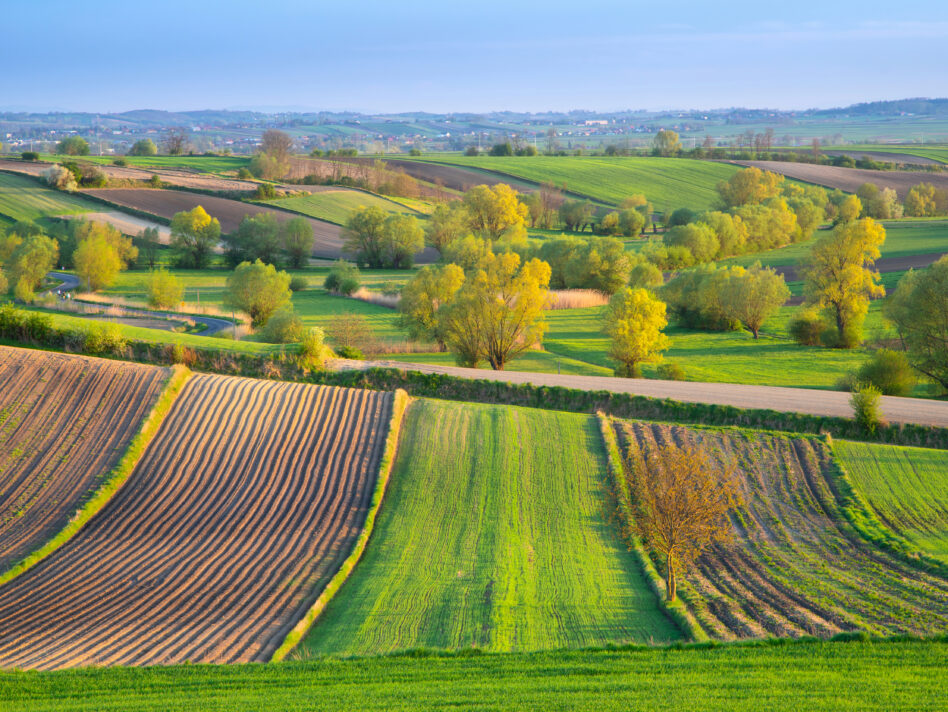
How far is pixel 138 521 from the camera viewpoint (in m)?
25.4

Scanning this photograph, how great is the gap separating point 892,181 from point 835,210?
21872 millimetres

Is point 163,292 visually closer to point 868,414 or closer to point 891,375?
point 891,375

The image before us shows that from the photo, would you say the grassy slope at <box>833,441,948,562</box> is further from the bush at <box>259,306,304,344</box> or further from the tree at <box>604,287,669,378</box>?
the bush at <box>259,306,304,344</box>

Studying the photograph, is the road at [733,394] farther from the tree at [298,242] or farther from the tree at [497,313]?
the tree at [298,242]

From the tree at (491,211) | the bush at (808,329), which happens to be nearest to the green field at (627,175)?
the tree at (491,211)

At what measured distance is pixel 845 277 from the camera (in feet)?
186

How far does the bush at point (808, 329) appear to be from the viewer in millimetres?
57312

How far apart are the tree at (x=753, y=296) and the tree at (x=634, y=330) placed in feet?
45.3

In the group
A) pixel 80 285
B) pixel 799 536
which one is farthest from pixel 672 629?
pixel 80 285

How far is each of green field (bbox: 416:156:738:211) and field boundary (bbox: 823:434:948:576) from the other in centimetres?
9780

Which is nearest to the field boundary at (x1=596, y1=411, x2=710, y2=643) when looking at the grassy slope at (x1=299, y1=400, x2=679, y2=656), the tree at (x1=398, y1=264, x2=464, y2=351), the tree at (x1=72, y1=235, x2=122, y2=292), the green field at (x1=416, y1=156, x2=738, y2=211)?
the grassy slope at (x1=299, y1=400, x2=679, y2=656)

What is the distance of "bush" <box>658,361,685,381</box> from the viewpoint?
4580cm

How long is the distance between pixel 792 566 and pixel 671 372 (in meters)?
23.9

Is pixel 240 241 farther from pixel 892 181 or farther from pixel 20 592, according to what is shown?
pixel 892 181
